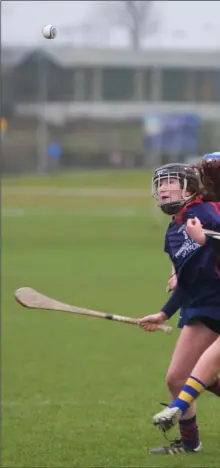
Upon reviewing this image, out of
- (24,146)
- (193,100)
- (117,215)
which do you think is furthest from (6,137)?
(117,215)

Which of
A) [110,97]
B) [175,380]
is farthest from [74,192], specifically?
[175,380]

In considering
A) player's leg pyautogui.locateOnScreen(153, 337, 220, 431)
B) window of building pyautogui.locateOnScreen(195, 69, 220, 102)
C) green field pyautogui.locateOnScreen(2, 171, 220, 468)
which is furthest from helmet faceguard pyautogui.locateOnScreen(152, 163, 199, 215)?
window of building pyautogui.locateOnScreen(195, 69, 220, 102)

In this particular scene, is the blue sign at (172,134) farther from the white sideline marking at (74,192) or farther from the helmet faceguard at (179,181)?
the helmet faceguard at (179,181)

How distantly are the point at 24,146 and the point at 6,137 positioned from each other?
0.90 meters

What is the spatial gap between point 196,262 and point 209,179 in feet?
1.49

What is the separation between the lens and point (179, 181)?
237 inches

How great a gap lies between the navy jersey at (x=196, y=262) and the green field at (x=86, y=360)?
1.02 m

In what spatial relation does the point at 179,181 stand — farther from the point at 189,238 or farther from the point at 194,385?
the point at 194,385

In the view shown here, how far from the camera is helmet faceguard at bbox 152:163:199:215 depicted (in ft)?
19.7

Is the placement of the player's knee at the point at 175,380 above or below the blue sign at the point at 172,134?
above

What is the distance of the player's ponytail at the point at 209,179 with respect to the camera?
20.0ft

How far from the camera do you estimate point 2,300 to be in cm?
1681

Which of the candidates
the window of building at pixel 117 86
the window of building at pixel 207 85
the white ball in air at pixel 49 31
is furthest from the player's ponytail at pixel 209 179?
the window of building at pixel 117 86

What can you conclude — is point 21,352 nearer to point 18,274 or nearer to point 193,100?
point 18,274
